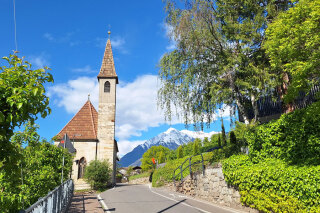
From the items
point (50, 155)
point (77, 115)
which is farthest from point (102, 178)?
point (50, 155)

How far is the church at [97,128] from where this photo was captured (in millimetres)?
27188

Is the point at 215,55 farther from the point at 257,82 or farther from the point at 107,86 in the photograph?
the point at 107,86

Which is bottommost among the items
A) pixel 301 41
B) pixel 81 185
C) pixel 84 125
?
pixel 81 185

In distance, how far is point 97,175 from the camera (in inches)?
938

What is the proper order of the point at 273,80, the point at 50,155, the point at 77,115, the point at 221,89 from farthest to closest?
1. the point at 77,115
2. the point at 221,89
3. the point at 273,80
4. the point at 50,155

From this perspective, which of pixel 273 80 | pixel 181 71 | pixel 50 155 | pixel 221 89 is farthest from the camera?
pixel 181 71

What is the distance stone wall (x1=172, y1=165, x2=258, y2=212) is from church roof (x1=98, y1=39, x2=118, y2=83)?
751 inches

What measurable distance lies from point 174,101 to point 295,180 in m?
8.70

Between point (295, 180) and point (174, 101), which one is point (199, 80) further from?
point (295, 180)

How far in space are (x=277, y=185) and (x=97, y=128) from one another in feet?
78.3

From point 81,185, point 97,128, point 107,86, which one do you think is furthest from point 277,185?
point 107,86

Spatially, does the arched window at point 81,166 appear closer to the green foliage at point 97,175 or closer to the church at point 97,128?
the church at point 97,128

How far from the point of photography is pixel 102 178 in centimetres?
2405

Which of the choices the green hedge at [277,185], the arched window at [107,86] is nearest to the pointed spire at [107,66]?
the arched window at [107,86]
